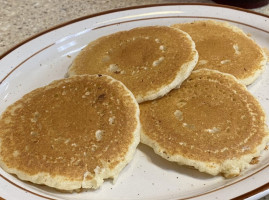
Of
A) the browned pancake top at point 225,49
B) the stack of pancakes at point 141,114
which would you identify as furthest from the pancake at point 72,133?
the browned pancake top at point 225,49

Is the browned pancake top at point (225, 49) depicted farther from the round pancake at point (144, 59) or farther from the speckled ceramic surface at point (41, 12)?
the speckled ceramic surface at point (41, 12)

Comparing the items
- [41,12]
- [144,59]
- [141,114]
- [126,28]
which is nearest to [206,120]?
[141,114]

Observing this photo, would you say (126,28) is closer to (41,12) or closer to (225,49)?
(225,49)

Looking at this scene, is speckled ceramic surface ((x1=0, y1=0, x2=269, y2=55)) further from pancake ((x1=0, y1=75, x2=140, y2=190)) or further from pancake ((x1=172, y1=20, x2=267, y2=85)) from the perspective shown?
pancake ((x1=0, y1=75, x2=140, y2=190))

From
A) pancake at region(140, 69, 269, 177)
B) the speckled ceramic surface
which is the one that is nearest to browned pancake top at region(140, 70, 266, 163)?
pancake at region(140, 69, 269, 177)

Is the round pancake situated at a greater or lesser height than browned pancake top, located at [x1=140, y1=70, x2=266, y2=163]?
greater

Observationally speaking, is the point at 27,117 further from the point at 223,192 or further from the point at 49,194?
the point at 223,192
